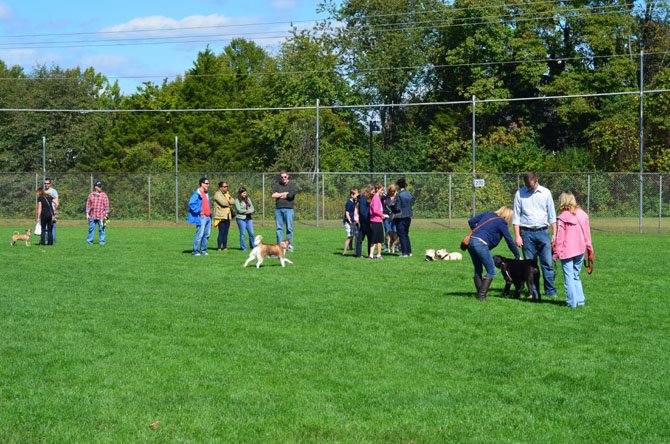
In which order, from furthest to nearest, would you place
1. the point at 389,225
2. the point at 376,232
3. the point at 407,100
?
the point at 407,100 < the point at 389,225 < the point at 376,232

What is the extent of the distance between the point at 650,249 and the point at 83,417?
2115 centimetres

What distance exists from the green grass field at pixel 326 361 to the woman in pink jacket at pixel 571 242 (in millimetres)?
365

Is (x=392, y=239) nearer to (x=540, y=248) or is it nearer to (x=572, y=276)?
(x=540, y=248)

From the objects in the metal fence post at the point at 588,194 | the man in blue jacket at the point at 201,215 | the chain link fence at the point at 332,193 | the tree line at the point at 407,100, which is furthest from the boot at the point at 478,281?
Answer: the tree line at the point at 407,100

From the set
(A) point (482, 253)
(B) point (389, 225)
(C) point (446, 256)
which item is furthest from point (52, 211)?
(A) point (482, 253)

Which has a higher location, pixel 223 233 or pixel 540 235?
pixel 540 235

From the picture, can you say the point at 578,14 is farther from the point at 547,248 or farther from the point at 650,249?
the point at 547,248

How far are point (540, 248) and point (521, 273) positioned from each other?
48cm

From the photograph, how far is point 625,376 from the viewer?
27.0 ft

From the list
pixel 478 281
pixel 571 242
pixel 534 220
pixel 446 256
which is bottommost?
pixel 446 256

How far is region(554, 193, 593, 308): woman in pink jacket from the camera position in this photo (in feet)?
41.3

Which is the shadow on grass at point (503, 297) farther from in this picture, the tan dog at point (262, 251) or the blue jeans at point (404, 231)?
the blue jeans at point (404, 231)

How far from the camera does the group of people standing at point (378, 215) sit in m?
20.8

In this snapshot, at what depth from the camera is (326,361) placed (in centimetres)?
890
